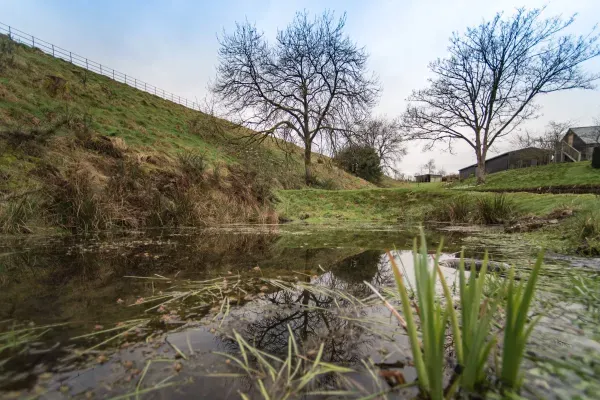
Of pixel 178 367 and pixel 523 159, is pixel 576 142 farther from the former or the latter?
pixel 178 367

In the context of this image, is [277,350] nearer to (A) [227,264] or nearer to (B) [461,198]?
(A) [227,264]

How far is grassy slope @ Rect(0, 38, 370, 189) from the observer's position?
11391mm

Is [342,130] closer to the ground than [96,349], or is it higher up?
higher up

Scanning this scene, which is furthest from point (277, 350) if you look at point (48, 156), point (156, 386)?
point (48, 156)

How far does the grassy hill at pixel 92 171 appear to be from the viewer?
5883 millimetres

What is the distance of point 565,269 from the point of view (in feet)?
8.27

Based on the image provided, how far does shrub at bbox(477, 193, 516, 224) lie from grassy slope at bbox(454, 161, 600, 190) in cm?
815

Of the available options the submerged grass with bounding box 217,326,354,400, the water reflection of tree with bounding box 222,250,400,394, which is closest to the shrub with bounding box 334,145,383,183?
the water reflection of tree with bounding box 222,250,400,394

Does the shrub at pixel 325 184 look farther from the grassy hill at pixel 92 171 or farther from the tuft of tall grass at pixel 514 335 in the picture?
the tuft of tall grass at pixel 514 335

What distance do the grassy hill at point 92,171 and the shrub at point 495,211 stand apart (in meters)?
6.09

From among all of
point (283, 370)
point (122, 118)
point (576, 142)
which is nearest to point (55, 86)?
point (122, 118)

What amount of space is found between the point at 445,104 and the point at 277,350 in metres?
22.7

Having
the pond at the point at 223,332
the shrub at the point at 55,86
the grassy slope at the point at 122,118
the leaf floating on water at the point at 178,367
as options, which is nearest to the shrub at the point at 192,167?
the grassy slope at the point at 122,118

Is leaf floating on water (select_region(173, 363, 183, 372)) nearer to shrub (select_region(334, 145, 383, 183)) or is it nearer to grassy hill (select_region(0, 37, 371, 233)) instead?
grassy hill (select_region(0, 37, 371, 233))
